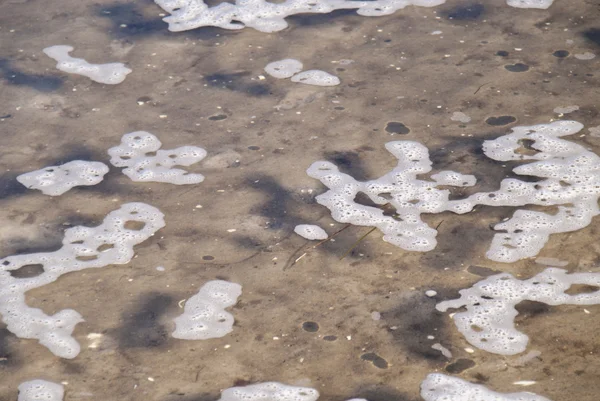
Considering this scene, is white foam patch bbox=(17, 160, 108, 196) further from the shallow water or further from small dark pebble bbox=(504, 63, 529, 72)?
small dark pebble bbox=(504, 63, 529, 72)

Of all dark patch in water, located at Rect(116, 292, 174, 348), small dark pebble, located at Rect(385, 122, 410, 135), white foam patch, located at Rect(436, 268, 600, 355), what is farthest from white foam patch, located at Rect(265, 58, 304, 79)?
white foam patch, located at Rect(436, 268, 600, 355)

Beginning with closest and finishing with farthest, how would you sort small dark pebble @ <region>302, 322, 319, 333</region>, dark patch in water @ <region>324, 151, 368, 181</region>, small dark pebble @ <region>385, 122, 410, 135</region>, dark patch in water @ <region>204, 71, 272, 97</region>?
small dark pebble @ <region>302, 322, 319, 333</region>, dark patch in water @ <region>324, 151, 368, 181</region>, small dark pebble @ <region>385, 122, 410, 135</region>, dark patch in water @ <region>204, 71, 272, 97</region>

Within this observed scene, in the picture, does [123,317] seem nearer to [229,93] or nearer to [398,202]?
[398,202]

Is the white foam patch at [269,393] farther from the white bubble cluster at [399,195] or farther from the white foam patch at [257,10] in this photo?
the white foam patch at [257,10]

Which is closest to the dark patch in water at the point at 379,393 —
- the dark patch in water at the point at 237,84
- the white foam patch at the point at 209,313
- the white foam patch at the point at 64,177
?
the white foam patch at the point at 209,313

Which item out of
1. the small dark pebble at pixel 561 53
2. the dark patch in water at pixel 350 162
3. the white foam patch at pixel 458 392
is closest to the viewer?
the white foam patch at pixel 458 392

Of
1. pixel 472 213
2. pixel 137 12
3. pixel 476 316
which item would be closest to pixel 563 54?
pixel 472 213

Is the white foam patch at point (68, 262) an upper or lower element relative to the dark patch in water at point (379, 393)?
lower
